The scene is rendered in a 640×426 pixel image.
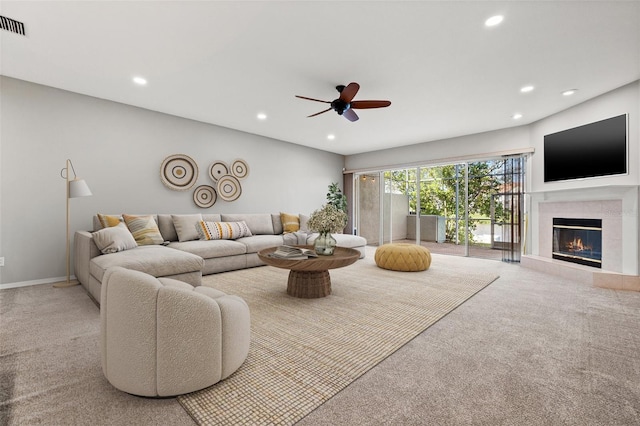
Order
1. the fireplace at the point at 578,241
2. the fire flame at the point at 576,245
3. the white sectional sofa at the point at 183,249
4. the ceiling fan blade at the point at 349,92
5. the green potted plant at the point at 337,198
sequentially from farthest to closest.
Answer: the green potted plant at the point at 337,198
the fire flame at the point at 576,245
the fireplace at the point at 578,241
the ceiling fan blade at the point at 349,92
the white sectional sofa at the point at 183,249

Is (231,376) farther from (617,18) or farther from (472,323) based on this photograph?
(617,18)

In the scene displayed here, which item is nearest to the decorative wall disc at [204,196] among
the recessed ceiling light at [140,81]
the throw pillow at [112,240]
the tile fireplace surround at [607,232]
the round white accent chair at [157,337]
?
the throw pillow at [112,240]

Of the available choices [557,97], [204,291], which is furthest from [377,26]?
[557,97]

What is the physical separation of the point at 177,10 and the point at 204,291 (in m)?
2.16

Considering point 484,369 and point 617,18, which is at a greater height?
point 617,18

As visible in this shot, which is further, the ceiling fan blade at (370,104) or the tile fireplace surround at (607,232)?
the tile fireplace surround at (607,232)

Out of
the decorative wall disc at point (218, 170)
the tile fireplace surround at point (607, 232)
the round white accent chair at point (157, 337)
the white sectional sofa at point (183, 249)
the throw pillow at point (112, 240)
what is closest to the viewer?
the round white accent chair at point (157, 337)

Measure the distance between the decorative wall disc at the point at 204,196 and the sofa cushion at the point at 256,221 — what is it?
0.41 metres

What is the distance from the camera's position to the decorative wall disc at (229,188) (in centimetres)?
539

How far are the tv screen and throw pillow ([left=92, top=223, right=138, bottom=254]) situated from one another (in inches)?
245

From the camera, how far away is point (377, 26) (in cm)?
245

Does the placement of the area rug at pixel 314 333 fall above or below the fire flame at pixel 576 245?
below

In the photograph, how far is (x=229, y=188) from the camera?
552 cm

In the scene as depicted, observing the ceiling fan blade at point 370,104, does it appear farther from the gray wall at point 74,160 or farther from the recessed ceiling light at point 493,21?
the gray wall at point 74,160
